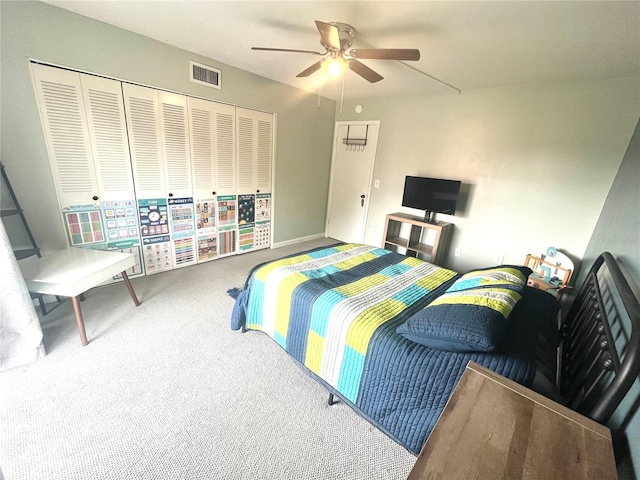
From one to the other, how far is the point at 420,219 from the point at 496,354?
2662 mm

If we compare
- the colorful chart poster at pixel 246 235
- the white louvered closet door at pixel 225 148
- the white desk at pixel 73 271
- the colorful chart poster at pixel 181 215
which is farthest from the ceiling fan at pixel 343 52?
the colorful chart poster at pixel 246 235

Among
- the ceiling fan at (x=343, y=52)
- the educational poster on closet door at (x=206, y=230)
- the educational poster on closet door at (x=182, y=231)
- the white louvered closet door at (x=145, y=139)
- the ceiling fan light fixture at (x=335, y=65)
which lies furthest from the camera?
the educational poster on closet door at (x=206, y=230)

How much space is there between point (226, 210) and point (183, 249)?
73cm

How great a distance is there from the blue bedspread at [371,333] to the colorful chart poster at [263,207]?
1801 millimetres

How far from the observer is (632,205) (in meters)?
1.66

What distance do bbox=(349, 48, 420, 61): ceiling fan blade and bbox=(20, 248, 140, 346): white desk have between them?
8.23ft

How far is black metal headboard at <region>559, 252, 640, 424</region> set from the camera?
82cm

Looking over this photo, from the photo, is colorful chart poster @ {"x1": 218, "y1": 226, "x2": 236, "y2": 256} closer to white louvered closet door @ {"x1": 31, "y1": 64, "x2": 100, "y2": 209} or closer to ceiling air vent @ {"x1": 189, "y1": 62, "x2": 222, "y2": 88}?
white louvered closet door @ {"x1": 31, "y1": 64, "x2": 100, "y2": 209}

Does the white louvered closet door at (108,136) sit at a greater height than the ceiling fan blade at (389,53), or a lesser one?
lesser

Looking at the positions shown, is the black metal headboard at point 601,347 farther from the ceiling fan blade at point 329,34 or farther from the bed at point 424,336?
the ceiling fan blade at point 329,34

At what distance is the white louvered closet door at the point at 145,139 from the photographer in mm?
2590

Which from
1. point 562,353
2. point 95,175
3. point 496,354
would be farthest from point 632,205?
point 95,175

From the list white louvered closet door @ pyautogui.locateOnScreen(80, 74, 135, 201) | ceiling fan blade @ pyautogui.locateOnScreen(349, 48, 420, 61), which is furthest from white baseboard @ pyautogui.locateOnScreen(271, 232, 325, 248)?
ceiling fan blade @ pyautogui.locateOnScreen(349, 48, 420, 61)

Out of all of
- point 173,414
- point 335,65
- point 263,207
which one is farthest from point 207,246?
point 335,65
